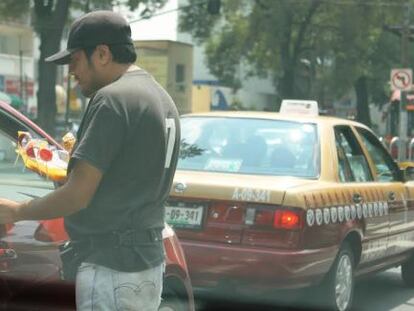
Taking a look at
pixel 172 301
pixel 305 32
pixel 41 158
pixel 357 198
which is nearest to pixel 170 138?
pixel 41 158

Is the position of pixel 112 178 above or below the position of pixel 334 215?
above

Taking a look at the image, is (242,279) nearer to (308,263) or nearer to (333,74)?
(308,263)

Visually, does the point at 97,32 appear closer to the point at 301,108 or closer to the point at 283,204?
the point at 283,204

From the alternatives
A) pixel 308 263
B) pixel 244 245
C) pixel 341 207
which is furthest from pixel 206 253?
pixel 341 207

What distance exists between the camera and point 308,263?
5.41 meters

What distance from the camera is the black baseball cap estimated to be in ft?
9.30

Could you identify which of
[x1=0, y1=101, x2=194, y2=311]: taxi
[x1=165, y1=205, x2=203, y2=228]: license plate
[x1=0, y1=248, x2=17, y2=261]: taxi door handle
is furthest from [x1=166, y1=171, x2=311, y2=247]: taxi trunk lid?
[x1=0, y1=248, x2=17, y2=261]: taxi door handle

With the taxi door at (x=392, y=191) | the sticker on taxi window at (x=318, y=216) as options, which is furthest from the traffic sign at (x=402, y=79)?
the sticker on taxi window at (x=318, y=216)

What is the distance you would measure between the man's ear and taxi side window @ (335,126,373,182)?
356 centimetres

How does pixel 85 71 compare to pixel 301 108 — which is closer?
pixel 85 71

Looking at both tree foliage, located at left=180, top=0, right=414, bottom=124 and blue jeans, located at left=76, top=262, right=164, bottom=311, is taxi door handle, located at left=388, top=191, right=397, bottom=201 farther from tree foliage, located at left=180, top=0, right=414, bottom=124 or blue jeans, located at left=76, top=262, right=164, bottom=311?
tree foliage, located at left=180, top=0, right=414, bottom=124

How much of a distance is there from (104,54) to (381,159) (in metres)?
4.85

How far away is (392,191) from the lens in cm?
699

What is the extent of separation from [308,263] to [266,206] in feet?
1.57
